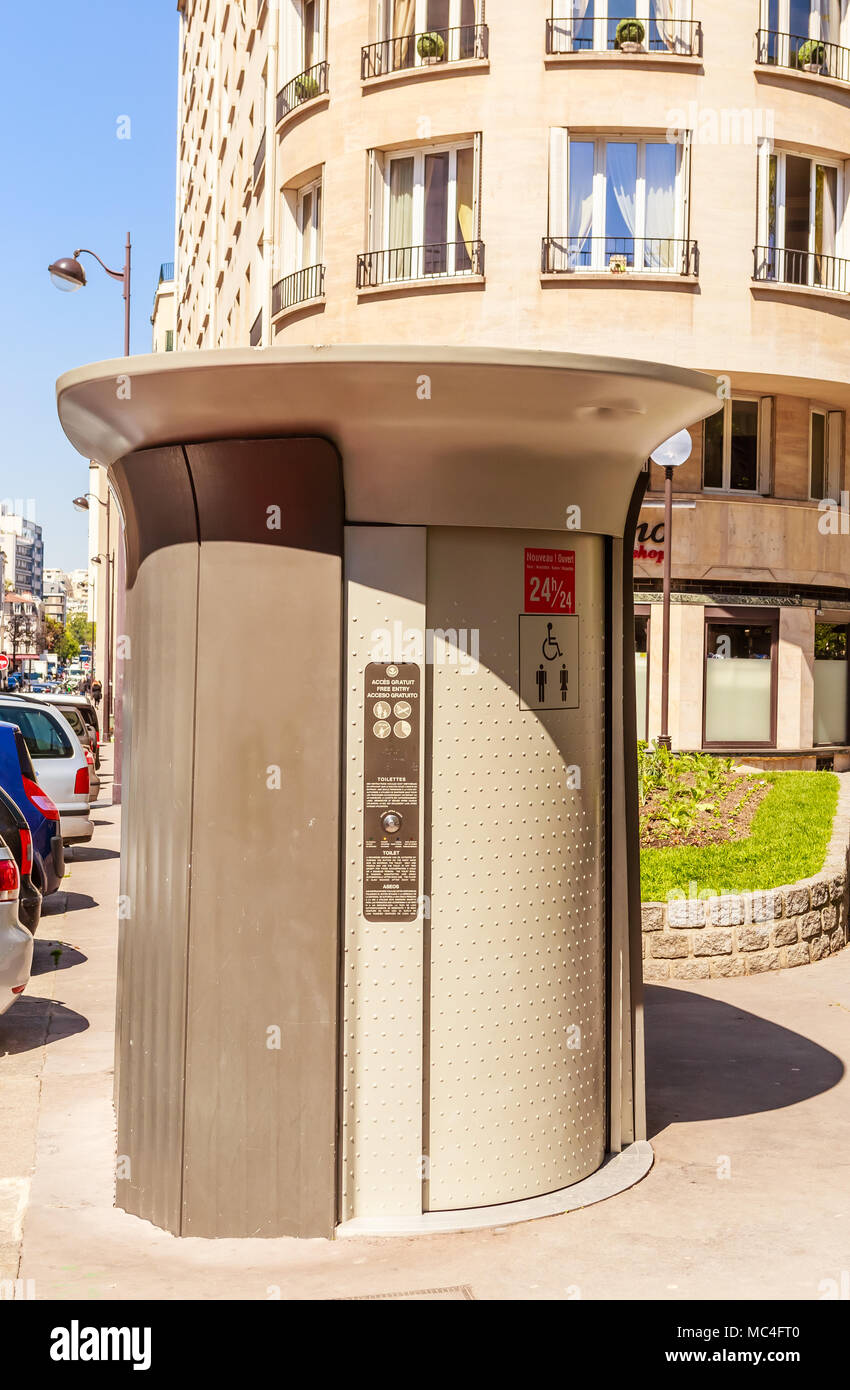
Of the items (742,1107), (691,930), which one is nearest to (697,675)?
(691,930)

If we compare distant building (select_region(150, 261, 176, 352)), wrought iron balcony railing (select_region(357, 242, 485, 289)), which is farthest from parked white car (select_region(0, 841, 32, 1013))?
distant building (select_region(150, 261, 176, 352))

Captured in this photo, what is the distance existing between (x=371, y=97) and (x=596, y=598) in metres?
19.9

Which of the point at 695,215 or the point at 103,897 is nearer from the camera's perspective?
the point at 103,897

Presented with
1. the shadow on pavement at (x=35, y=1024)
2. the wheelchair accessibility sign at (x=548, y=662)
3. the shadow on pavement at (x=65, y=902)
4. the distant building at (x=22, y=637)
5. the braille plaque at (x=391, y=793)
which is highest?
the distant building at (x=22, y=637)

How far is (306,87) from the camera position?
82.7 feet

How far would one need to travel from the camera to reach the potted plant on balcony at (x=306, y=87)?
25.1 m

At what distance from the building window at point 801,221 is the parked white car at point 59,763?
12885 mm

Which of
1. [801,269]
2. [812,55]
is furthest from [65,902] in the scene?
[812,55]

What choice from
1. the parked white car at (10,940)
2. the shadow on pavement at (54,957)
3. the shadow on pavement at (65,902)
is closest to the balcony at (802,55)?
the shadow on pavement at (65,902)

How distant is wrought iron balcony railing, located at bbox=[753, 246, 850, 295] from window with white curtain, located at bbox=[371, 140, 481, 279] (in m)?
4.45

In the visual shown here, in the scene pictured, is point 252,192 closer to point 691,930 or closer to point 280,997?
point 691,930

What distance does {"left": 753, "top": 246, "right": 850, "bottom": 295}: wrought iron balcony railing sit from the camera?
23.3m

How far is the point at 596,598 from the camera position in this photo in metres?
6.25

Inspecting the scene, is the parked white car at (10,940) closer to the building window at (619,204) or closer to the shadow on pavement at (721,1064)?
the shadow on pavement at (721,1064)
